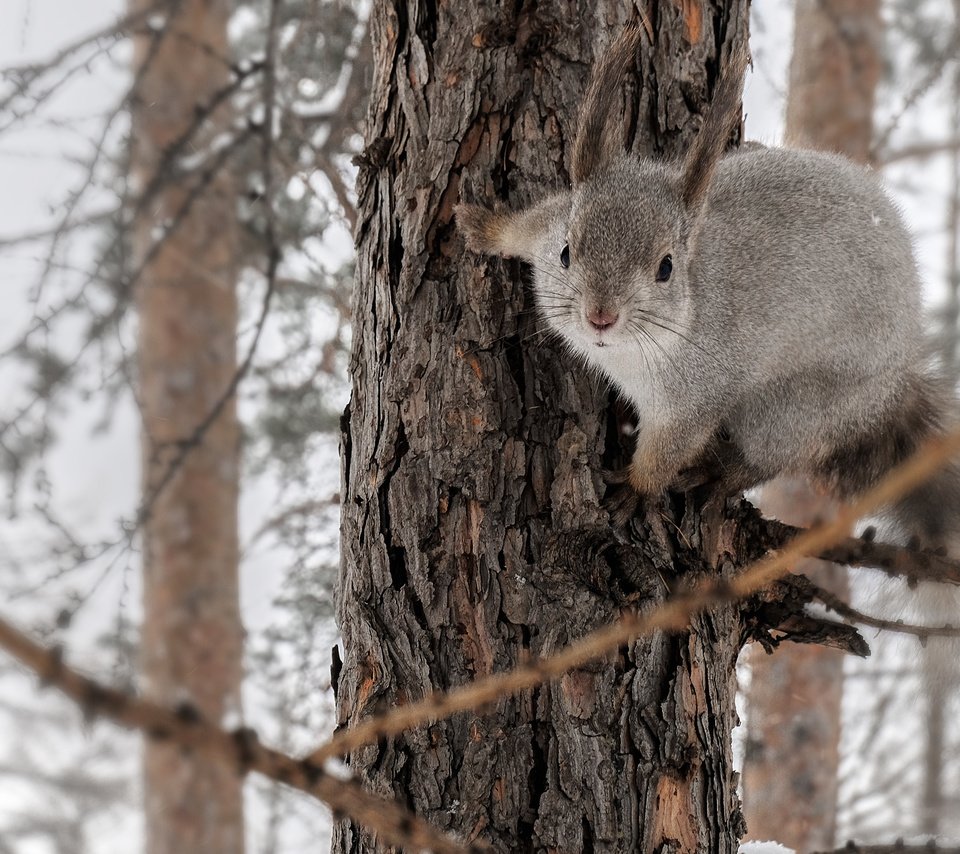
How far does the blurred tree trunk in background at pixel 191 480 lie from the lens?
3.86 meters

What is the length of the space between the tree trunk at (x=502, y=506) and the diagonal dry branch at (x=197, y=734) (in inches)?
34.0

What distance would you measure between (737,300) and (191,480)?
264 centimetres

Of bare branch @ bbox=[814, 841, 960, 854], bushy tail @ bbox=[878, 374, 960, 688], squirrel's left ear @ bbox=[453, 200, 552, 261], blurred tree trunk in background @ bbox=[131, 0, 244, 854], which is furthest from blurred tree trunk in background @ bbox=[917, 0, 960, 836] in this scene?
blurred tree trunk in background @ bbox=[131, 0, 244, 854]

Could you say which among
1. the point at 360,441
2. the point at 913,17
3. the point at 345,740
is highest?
the point at 913,17

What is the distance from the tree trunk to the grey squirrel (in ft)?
0.25

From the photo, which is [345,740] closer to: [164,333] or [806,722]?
[806,722]

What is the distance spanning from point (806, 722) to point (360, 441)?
2.48m

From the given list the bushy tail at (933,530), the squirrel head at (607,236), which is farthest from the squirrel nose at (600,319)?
the bushy tail at (933,530)

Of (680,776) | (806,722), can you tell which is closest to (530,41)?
(680,776)

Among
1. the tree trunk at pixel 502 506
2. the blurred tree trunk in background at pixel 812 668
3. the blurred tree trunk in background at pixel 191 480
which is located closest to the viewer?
the tree trunk at pixel 502 506

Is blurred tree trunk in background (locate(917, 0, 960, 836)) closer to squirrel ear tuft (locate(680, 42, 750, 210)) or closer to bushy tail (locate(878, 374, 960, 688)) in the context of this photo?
bushy tail (locate(878, 374, 960, 688))

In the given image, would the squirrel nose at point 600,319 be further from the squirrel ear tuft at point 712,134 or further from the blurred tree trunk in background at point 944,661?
the blurred tree trunk in background at point 944,661

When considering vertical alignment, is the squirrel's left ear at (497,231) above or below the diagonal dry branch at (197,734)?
above

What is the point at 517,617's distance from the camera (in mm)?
1531
